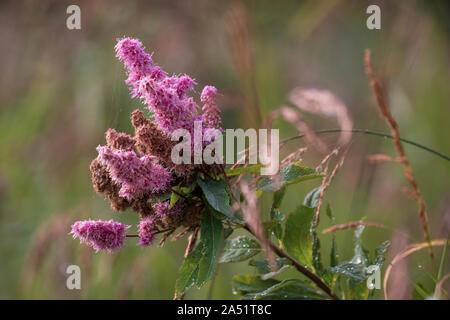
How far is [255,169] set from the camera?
70cm

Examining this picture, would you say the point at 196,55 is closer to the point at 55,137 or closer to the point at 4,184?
the point at 55,137

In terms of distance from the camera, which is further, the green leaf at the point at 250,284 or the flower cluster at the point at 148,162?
the green leaf at the point at 250,284

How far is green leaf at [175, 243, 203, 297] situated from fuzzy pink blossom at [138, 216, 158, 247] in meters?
0.05

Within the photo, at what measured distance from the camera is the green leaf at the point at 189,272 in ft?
2.30

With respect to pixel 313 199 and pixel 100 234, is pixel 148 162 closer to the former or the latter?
pixel 100 234

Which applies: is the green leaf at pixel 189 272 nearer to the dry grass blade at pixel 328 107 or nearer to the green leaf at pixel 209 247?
the green leaf at pixel 209 247

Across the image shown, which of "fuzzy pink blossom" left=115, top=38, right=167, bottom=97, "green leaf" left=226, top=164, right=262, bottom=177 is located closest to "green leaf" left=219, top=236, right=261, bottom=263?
"green leaf" left=226, top=164, right=262, bottom=177

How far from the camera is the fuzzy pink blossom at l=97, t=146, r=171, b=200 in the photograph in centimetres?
63

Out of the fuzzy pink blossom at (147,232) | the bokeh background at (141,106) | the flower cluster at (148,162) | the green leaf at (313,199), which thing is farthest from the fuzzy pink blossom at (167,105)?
the bokeh background at (141,106)

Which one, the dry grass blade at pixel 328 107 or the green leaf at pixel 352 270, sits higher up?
the dry grass blade at pixel 328 107

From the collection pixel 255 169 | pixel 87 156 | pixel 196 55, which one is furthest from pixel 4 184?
pixel 255 169

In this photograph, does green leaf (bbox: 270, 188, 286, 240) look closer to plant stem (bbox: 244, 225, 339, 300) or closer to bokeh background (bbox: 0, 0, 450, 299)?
plant stem (bbox: 244, 225, 339, 300)

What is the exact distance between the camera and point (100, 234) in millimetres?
675
